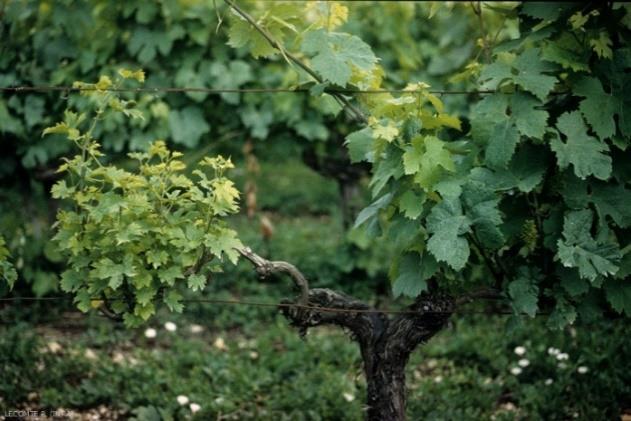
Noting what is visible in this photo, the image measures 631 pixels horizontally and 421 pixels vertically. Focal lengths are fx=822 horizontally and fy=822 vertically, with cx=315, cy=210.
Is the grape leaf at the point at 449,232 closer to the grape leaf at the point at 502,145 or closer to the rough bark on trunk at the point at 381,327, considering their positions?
the grape leaf at the point at 502,145

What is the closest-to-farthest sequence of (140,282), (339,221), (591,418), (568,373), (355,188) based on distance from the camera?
(140,282) < (591,418) < (568,373) < (355,188) < (339,221)

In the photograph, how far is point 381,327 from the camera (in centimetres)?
363

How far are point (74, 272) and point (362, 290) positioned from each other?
338cm

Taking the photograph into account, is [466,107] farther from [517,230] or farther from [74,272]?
[74,272]

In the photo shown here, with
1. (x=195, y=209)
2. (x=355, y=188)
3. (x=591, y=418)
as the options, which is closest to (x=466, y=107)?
(x=355, y=188)

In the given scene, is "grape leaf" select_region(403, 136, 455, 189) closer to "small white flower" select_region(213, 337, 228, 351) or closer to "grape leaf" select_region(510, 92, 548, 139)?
"grape leaf" select_region(510, 92, 548, 139)

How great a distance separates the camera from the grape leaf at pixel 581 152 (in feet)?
10.4

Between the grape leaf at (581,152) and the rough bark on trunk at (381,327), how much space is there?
771 mm

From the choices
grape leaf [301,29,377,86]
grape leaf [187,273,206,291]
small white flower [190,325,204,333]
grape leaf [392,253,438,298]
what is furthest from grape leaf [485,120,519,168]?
small white flower [190,325,204,333]

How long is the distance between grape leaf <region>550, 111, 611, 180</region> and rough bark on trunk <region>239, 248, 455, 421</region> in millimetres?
771

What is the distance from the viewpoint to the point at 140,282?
308 cm

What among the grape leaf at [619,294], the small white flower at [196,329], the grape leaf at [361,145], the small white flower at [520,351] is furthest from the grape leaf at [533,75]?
the small white flower at [196,329]

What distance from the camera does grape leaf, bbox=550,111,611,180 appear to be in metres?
3.18

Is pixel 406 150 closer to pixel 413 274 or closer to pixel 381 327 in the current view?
pixel 413 274
